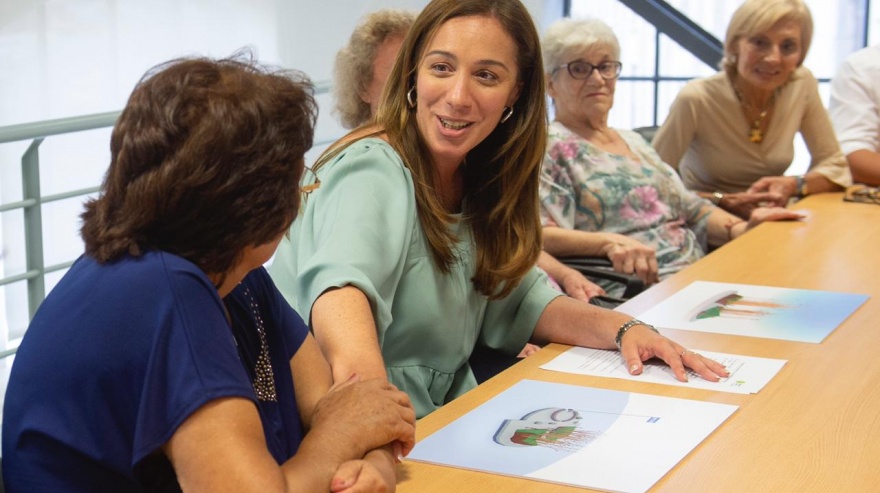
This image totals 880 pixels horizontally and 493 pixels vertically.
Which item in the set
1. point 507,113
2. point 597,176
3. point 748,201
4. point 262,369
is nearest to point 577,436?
point 262,369

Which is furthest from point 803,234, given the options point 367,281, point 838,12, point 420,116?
point 838,12

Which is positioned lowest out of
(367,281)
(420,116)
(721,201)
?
(721,201)

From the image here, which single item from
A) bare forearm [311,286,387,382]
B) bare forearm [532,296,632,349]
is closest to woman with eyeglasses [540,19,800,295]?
bare forearm [532,296,632,349]

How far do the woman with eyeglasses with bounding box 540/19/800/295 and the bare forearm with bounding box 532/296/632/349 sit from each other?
3.15 ft

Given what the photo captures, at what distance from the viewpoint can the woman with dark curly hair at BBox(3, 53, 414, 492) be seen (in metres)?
1.02

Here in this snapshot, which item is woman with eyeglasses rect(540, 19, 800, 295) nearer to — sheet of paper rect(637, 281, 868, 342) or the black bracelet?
sheet of paper rect(637, 281, 868, 342)

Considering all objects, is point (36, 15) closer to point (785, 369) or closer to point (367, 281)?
point (367, 281)

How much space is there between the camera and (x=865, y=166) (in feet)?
12.8

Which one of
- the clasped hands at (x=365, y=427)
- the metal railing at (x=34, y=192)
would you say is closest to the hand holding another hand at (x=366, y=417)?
the clasped hands at (x=365, y=427)

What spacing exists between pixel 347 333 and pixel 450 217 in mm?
477

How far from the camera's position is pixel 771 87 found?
3.76 meters

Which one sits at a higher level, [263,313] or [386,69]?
[386,69]

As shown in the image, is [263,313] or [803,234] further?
[803,234]

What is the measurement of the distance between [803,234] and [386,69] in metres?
1.29
